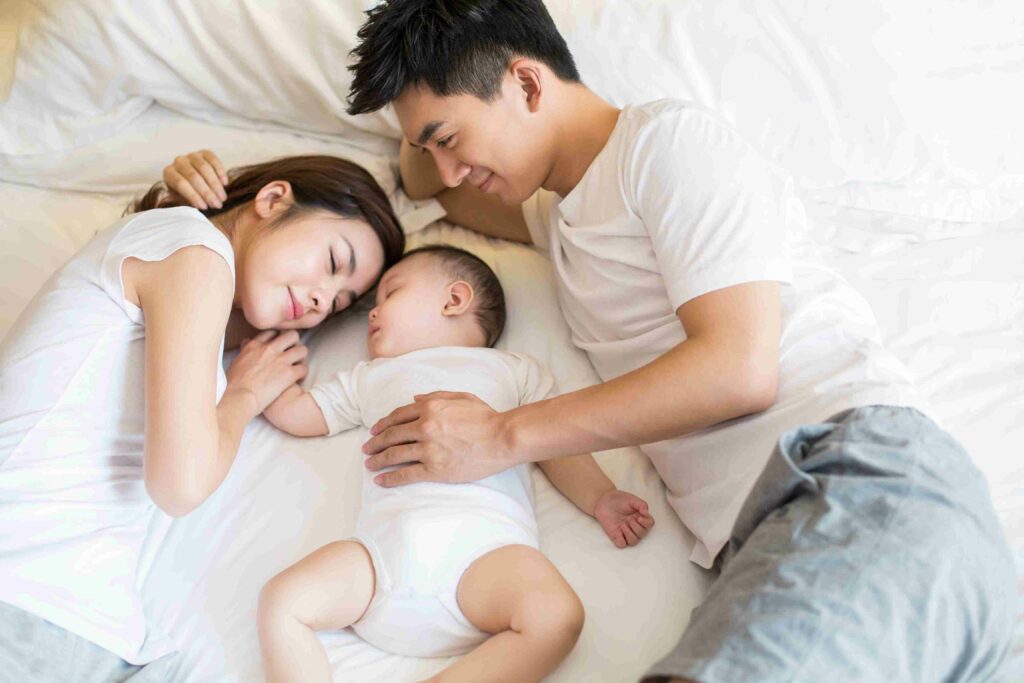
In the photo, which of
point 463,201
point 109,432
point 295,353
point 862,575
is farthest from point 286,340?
point 862,575

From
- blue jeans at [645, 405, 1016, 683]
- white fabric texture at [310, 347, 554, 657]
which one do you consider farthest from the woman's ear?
blue jeans at [645, 405, 1016, 683]

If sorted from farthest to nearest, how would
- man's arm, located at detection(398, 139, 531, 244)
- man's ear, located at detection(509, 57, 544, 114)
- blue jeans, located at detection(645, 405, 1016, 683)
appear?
man's arm, located at detection(398, 139, 531, 244), man's ear, located at detection(509, 57, 544, 114), blue jeans, located at detection(645, 405, 1016, 683)

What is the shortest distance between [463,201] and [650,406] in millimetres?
821

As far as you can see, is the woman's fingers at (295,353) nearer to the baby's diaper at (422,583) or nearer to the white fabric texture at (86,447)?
the white fabric texture at (86,447)

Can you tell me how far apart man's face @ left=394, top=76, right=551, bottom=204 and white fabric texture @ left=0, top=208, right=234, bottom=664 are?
37cm

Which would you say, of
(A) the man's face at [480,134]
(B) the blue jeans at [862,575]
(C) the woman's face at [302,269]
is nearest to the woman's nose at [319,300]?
(C) the woman's face at [302,269]

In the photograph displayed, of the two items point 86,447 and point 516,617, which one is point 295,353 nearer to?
point 86,447

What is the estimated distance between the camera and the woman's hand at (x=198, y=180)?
1.63 m

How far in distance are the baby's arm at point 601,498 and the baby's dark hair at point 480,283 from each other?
308 millimetres

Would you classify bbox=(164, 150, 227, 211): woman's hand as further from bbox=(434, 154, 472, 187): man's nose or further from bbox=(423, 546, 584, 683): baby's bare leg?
bbox=(423, 546, 584, 683): baby's bare leg

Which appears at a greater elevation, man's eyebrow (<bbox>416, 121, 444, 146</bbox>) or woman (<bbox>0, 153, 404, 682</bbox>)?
man's eyebrow (<bbox>416, 121, 444, 146</bbox>)

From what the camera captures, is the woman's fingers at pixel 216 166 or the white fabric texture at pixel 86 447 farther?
the woman's fingers at pixel 216 166

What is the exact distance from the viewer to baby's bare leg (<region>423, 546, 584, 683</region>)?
3.81 ft

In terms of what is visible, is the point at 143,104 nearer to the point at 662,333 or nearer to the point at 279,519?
the point at 279,519
